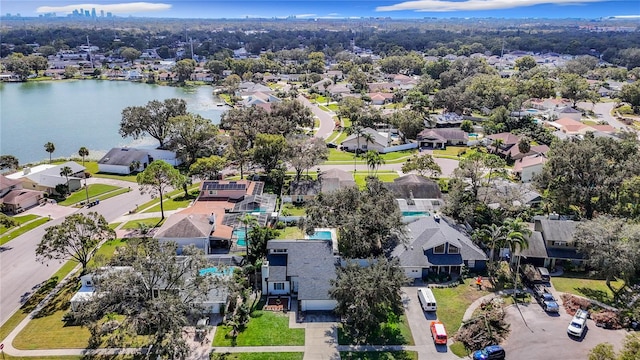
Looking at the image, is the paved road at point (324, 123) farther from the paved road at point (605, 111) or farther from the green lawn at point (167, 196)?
the paved road at point (605, 111)

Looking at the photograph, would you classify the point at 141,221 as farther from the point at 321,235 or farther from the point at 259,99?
the point at 259,99

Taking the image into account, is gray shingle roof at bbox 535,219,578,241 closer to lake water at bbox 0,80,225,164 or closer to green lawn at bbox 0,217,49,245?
green lawn at bbox 0,217,49,245

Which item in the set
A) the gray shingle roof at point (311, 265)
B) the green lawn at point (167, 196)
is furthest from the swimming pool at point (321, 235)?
the green lawn at point (167, 196)

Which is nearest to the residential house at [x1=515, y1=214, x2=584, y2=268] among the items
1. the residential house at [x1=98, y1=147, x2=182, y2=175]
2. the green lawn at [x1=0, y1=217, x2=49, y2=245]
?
the green lawn at [x1=0, y1=217, x2=49, y2=245]

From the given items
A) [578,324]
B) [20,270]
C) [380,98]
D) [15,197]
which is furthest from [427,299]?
[380,98]

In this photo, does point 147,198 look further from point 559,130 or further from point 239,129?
point 559,130
